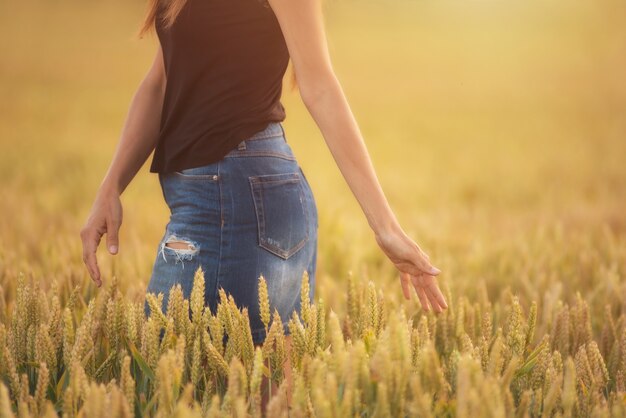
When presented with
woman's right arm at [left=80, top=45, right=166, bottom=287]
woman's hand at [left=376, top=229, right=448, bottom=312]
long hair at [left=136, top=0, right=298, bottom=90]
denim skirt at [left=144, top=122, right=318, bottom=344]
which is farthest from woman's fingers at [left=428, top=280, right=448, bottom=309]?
woman's right arm at [left=80, top=45, right=166, bottom=287]

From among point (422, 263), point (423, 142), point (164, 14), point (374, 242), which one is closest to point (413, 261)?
point (422, 263)

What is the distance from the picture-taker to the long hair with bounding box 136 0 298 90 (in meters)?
1.89

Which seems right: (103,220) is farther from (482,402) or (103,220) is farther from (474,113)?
(474,113)

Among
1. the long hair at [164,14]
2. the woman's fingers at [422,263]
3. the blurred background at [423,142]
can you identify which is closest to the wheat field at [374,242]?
the blurred background at [423,142]

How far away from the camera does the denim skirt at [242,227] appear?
1866 mm

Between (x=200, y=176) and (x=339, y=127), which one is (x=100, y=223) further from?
(x=339, y=127)

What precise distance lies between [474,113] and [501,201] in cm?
590

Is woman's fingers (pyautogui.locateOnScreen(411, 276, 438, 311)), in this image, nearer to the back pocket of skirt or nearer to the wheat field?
the wheat field

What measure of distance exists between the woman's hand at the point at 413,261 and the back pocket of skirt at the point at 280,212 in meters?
0.21

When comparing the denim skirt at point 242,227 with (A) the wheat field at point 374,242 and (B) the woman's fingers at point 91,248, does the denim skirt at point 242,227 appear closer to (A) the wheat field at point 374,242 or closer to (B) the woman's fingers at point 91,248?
(A) the wheat field at point 374,242

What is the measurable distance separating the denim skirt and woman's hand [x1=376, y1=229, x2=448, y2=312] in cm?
25

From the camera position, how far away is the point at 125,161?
222 cm

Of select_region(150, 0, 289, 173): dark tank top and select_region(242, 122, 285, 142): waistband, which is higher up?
select_region(150, 0, 289, 173): dark tank top

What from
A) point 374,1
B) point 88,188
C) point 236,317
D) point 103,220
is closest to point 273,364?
point 236,317
